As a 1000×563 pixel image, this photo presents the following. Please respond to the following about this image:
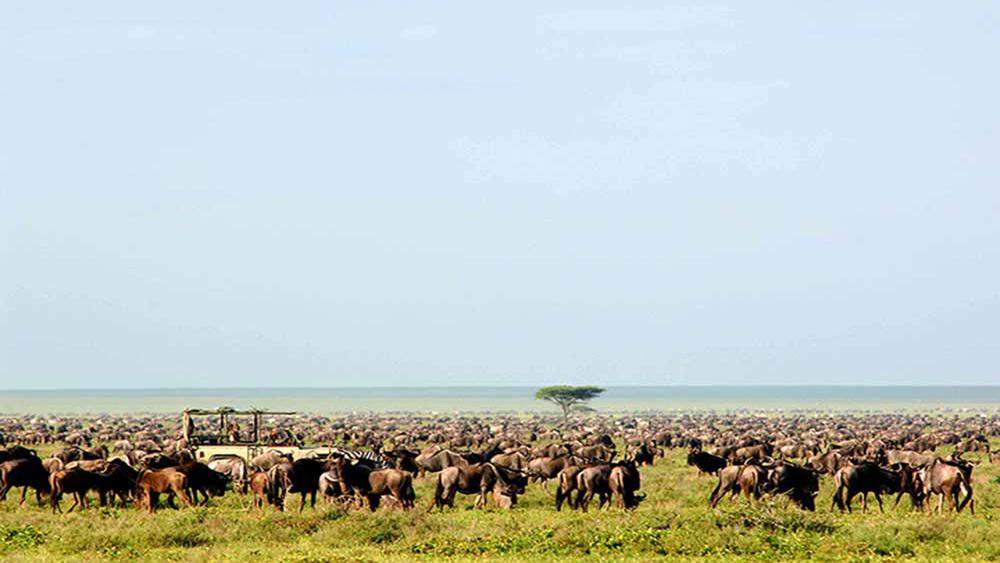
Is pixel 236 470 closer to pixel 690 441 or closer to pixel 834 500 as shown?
pixel 834 500

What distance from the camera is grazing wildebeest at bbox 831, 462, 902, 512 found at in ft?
98.2

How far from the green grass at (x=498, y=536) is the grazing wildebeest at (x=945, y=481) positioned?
5.11 ft

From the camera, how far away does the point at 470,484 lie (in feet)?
99.7

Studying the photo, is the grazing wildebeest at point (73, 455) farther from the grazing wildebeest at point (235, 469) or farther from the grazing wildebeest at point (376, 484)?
the grazing wildebeest at point (376, 484)

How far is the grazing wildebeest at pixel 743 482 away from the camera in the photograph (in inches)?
1159

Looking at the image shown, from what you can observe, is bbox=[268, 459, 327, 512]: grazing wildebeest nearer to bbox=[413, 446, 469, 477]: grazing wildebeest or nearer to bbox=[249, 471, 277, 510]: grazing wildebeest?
bbox=[249, 471, 277, 510]: grazing wildebeest

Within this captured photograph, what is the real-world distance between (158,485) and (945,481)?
1887 cm

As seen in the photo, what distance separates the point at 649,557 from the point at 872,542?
14.8ft

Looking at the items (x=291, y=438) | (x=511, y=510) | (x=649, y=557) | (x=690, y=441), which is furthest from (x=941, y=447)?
(x=649, y=557)

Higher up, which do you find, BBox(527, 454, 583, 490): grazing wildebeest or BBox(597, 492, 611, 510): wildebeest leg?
BBox(527, 454, 583, 490): grazing wildebeest

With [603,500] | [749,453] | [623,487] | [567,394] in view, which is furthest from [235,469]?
[567,394]

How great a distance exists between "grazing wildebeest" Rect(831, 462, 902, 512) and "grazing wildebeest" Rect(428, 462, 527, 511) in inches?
319

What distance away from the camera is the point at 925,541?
24.0m

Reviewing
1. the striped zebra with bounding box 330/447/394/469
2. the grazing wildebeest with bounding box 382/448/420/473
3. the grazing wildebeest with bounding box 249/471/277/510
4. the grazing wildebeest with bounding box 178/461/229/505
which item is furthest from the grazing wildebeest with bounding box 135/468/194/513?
the grazing wildebeest with bounding box 382/448/420/473
